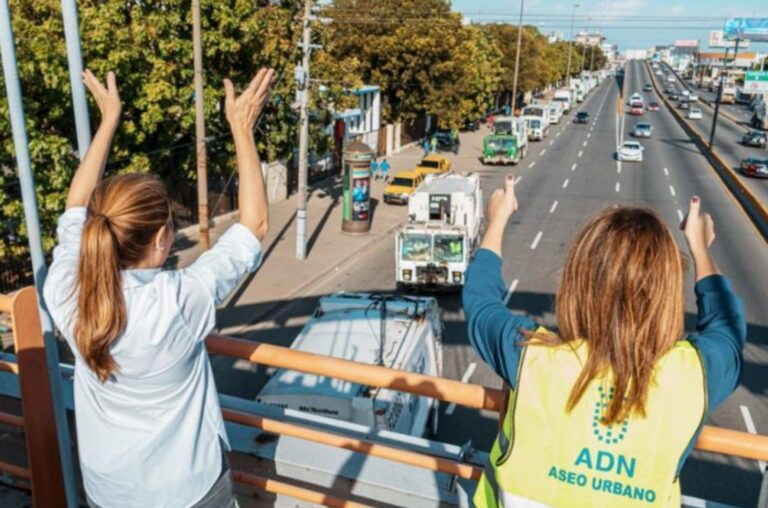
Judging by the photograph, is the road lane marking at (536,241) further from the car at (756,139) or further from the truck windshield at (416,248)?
the car at (756,139)

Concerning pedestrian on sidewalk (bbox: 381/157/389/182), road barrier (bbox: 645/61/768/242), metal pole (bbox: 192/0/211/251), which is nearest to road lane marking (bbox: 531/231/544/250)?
road barrier (bbox: 645/61/768/242)

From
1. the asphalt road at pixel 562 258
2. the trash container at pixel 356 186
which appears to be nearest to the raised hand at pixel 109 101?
the asphalt road at pixel 562 258

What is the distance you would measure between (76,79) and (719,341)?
3.09m

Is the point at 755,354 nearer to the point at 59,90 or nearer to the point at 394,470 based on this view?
the point at 394,470

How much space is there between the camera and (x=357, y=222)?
2428 cm

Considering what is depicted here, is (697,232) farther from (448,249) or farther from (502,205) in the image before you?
(448,249)

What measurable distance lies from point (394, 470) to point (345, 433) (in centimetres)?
33

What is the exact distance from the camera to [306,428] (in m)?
3.30

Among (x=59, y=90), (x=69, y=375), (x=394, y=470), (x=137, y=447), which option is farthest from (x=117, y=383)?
(x=59, y=90)

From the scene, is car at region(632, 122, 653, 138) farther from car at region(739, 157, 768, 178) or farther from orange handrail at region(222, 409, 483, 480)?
orange handrail at region(222, 409, 483, 480)

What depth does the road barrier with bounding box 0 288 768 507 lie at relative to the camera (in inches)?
105

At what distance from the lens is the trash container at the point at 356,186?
77.0 ft

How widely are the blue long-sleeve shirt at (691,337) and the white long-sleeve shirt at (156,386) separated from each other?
0.80 meters

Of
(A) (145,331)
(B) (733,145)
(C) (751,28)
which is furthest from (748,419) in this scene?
(C) (751,28)
